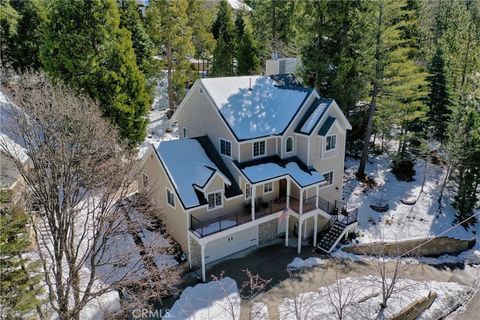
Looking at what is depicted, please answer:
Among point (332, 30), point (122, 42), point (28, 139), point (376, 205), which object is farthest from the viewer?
point (332, 30)

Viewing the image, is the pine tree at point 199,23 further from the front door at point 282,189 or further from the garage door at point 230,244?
the garage door at point 230,244

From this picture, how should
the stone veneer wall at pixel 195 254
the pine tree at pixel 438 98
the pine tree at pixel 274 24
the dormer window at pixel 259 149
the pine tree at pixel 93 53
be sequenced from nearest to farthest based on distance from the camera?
the stone veneer wall at pixel 195 254
the dormer window at pixel 259 149
the pine tree at pixel 93 53
the pine tree at pixel 438 98
the pine tree at pixel 274 24

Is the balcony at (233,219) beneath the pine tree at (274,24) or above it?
beneath

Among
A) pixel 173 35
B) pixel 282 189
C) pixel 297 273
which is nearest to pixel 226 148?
Result: pixel 282 189

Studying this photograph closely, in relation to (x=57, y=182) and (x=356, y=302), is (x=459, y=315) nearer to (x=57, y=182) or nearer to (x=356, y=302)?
(x=356, y=302)

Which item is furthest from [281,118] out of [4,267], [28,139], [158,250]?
[4,267]

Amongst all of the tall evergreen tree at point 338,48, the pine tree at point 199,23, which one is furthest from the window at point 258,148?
the pine tree at point 199,23
